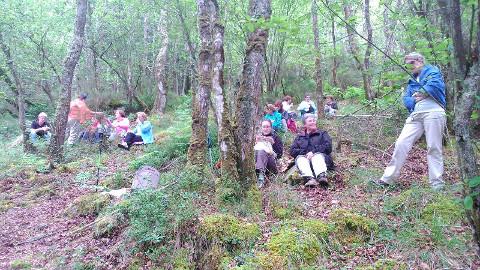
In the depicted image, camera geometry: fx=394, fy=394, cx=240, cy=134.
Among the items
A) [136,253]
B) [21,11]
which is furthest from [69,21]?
[136,253]

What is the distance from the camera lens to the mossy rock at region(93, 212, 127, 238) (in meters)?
5.00

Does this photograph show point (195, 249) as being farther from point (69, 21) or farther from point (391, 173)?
point (69, 21)

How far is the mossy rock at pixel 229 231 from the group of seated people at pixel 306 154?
1.52 metres

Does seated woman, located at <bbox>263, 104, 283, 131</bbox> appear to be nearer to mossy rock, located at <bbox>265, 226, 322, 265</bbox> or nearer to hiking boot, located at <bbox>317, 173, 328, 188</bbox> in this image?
hiking boot, located at <bbox>317, 173, 328, 188</bbox>

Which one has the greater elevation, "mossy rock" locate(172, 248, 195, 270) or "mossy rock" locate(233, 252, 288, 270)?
"mossy rock" locate(233, 252, 288, 270)

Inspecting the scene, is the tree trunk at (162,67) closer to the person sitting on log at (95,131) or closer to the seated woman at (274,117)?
the person sitting on log at (95,131)

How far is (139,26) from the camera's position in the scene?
58.6ft

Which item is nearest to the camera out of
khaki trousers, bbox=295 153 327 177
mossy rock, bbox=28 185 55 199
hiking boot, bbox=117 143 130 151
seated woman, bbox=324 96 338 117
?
khaki trousers, bbox=295 153 327 177

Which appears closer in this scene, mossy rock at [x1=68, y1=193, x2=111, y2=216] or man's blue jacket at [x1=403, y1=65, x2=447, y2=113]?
man's blue jacket at [x1=403, y1=65, x2=447, y2=113]

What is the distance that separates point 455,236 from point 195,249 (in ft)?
8.73

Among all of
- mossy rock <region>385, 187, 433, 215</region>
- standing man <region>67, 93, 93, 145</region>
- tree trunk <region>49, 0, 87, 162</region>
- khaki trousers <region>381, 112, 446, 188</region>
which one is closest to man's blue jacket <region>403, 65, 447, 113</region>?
khaki trousers <region>381, 112, 446, 188</region>

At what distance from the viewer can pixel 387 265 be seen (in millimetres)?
3633

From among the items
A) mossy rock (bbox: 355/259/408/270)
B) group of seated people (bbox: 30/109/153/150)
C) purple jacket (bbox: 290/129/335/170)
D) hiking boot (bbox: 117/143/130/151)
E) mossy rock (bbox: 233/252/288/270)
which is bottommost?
mossy rock (bbox: 355/259/408/270)

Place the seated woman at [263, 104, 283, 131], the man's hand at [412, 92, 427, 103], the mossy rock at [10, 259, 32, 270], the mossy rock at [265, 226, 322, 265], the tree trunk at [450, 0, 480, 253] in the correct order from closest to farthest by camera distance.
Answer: the tree trunk at [450, 0, 480, 253] < the mossy rock at [265, 226, 322, 265] < the mossy rock at [10, 259, 32, 270] < the man's hand at [412, 92, 427, 103] < the seated woman at [263, 104, 283, 131]
